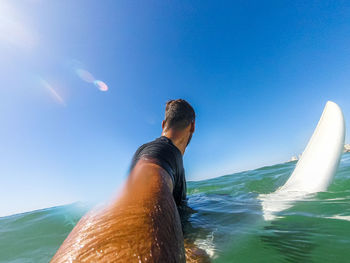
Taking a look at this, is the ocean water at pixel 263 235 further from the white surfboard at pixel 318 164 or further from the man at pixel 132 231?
the man at pixel 132 231

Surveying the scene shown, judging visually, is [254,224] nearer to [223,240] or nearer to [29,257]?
[223,240]

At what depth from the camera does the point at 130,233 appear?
0.53m

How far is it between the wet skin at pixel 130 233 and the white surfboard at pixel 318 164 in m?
2.42

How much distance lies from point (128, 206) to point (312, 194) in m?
3.52

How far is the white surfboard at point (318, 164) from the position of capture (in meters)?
3.00

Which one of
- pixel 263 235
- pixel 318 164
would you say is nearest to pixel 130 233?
pixel 263 235

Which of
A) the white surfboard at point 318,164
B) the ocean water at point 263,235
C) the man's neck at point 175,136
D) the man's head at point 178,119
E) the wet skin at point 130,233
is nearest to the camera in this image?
the wet skin at point 130,233

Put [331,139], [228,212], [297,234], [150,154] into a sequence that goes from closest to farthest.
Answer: [150,154] → [297,234] → [228,212] → [331,139]

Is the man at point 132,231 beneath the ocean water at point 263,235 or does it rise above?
above

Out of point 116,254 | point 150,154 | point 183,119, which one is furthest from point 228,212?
point 116,254

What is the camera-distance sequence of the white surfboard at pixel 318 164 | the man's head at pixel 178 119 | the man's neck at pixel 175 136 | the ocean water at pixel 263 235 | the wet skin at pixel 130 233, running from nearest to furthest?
1. the wet skin at pixel 130 233
2. the ocean water at pixel 263 235
3. the man's neck at pixel 175 136
4. the man's head at pixel 178 119
5. the white surfboard at pixel 318 164

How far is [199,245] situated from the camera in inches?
63.4

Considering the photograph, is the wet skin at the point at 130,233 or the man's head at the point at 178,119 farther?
the man's head at the point at 178,119

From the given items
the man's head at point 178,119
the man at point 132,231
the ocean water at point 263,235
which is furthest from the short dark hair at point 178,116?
the man at point 132,231
